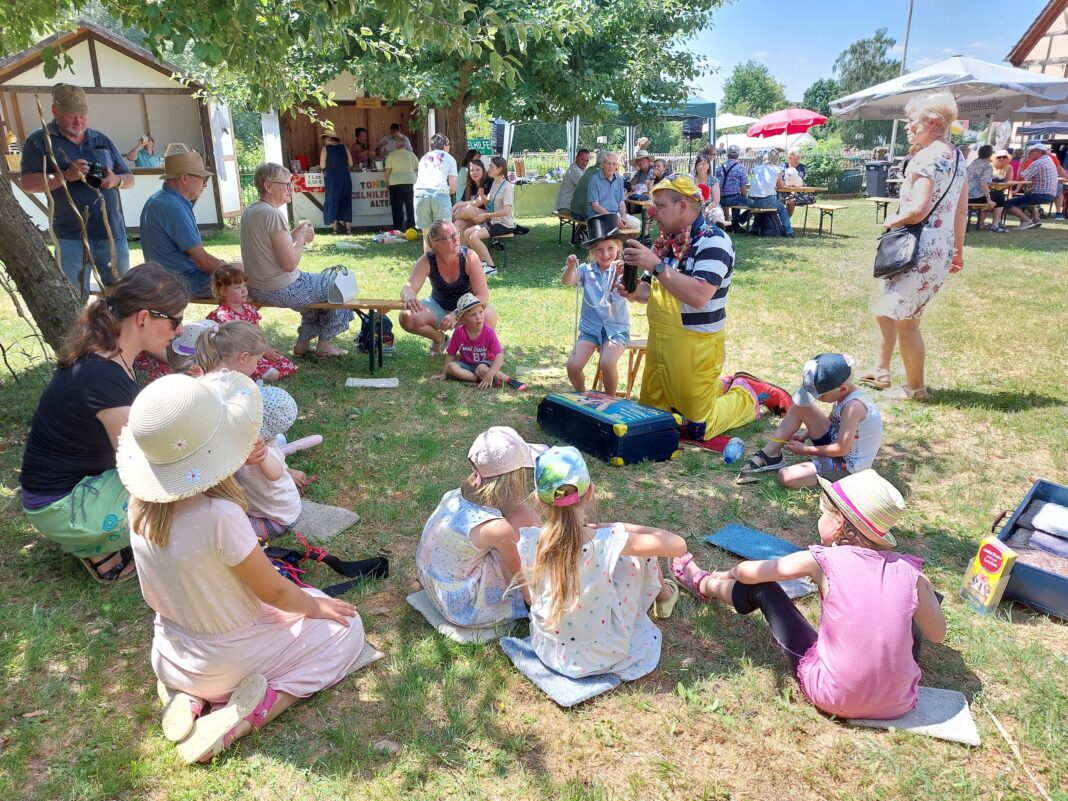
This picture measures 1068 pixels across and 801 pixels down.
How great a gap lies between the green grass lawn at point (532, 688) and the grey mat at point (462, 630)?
0.05m

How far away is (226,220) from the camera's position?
651 inches

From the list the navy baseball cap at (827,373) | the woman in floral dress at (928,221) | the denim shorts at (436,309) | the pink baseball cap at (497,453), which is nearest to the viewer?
the pink baseball cap at (497,453)

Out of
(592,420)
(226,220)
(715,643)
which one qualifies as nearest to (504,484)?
(715,643)

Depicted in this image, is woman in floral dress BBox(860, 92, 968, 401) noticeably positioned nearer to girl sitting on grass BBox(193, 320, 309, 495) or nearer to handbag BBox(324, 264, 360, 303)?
handbag BBox(324, 264, 360, 303)

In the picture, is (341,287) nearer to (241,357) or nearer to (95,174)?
(95,174)

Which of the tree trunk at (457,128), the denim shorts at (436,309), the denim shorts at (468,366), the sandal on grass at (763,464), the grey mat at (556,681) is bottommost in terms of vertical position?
the grey mat at (556,681)

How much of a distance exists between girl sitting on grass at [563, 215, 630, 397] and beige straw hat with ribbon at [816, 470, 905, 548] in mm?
2910

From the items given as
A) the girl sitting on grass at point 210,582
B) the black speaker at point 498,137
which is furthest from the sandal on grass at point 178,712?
the black speaker at point 498,137

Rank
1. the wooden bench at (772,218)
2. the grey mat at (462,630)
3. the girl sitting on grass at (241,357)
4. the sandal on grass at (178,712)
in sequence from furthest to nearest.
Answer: the wooden bench at (772,218), the girl sitting on grass at (241,357), the grey mat at (462,630), the sandal on grass at (178,712)

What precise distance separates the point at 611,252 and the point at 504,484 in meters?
3.07

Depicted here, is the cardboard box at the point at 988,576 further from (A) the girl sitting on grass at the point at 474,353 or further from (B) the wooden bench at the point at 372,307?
(B) the wooden bench at the point at 372,307

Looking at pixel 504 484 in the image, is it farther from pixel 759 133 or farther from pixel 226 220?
pixel 759 133

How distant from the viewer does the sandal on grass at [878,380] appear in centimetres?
605

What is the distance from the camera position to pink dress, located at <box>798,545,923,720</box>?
2.50 meters
